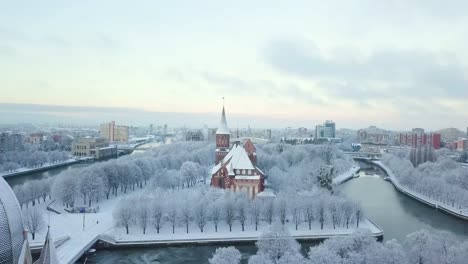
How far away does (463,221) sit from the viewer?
33812 millimetres

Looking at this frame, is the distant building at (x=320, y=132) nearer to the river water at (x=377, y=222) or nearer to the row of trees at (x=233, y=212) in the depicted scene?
the river water at (x=377, y=222)

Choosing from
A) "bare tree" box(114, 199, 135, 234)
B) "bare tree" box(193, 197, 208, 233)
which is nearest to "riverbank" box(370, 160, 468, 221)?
"bare tree" box(193, 197, 208, 233)

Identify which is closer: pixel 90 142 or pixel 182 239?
pixel 182 239

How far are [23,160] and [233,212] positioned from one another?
164 ft

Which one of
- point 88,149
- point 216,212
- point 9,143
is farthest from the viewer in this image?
point 88,149

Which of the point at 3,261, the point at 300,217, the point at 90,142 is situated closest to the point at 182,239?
the point at 300,217

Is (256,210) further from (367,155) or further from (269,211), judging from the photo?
(367,155)

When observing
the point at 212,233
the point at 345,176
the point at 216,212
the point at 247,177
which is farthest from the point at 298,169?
the point at 212,233

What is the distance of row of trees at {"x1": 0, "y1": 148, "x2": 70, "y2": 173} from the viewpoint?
59044 millimetres

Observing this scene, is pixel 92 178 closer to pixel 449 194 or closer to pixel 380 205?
pixel 380 205

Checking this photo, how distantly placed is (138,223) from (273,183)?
62.5 feet

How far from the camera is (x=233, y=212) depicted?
28703 millimetres

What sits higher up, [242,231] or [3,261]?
[3,261]

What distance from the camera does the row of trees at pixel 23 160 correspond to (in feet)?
194
